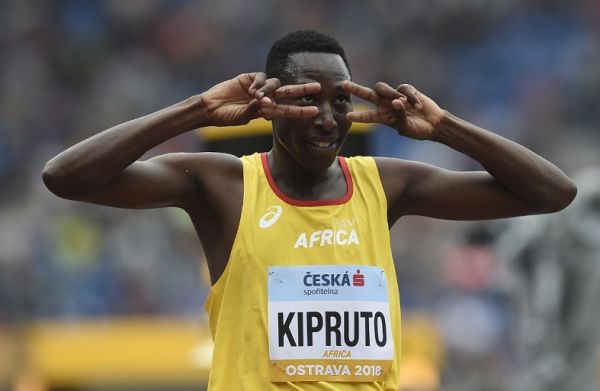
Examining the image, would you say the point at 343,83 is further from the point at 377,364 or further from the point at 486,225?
the point at 486,225

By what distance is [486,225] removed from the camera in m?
11.7

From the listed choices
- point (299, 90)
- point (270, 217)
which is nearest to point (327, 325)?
point (270, 217)

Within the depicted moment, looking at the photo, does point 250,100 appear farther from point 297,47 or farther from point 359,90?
point 359,90

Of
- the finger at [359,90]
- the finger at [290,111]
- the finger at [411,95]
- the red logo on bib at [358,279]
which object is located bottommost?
the red logo on bib at [358,279]

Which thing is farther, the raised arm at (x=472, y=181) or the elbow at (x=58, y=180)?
the raised arm at (x=472, y=181)

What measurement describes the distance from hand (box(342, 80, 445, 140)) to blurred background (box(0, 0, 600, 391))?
2.22 m

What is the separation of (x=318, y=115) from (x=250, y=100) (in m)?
0.27

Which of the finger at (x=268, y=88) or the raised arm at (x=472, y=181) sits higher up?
the finger at (x=268, y=88)

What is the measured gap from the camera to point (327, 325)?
4.60m

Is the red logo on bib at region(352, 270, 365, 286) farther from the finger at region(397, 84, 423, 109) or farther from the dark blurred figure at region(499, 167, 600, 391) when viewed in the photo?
the dark blurred figure at region(499, 167, 600, 391)

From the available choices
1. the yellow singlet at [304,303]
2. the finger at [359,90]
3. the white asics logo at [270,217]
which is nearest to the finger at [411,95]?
the finger at [359,90]

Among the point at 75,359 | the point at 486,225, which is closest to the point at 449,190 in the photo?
the point at 75,359

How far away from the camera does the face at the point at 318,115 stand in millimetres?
4625

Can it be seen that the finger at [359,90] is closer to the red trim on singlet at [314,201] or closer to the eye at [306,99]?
the eye at [306,99]
